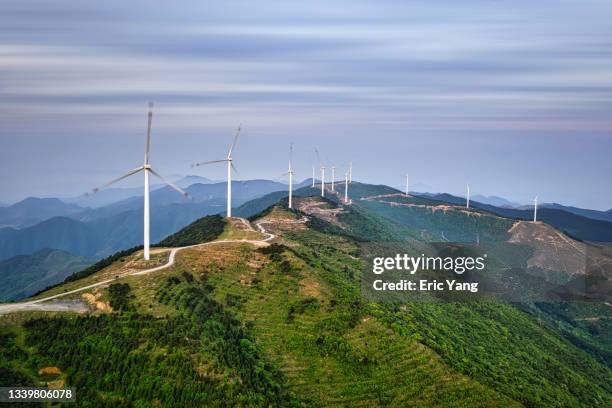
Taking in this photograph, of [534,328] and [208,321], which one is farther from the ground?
[208,321]

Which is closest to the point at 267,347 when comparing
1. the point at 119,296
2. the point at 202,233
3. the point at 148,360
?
the point at 148,360

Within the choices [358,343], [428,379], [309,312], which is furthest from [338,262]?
[428,379]

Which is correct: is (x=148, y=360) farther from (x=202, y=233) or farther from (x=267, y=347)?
(x=202, y=233)

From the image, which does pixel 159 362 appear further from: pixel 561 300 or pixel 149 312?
pixel 561 300

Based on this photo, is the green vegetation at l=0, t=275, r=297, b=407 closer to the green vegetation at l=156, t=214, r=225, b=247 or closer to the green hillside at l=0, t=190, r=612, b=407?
the green hillside at l=0, t=190, r=612, b=407

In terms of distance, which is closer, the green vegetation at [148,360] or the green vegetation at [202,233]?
the green vegetation at [148,360]

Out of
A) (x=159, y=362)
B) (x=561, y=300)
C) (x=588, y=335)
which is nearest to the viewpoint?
(x=159, y=362)

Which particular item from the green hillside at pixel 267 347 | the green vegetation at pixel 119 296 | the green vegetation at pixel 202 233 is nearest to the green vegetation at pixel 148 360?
the green hillside at pixel 267 347

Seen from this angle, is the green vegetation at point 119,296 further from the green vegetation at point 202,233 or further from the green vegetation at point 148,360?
the green vegetation at point 202,233
